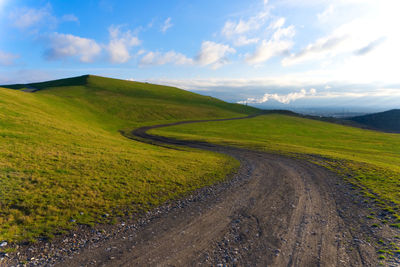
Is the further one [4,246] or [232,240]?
[232,240]

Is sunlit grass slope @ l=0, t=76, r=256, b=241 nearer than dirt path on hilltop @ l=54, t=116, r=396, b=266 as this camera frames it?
No

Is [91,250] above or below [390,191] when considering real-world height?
below

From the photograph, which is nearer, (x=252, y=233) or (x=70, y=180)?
(x=252, y=233)

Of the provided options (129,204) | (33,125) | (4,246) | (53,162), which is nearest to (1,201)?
(4,246)

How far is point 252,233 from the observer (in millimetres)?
11055

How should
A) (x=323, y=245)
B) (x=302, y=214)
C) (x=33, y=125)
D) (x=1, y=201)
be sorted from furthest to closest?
(x=33, y=125), (x=302, y=214), (x=1, y=201), (x=323, y=245)

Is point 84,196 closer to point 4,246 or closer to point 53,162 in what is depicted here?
point 4,246

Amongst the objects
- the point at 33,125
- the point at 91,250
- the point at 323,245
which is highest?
the point at 33,125

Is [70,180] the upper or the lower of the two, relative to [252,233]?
upper

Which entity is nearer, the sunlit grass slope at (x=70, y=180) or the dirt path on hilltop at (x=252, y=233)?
the dirt path on hilltop at (x=252, y=233)

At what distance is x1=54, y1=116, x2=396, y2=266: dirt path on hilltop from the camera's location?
8898 millimetres

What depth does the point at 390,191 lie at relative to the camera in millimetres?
17219

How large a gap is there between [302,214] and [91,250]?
44.0 ft

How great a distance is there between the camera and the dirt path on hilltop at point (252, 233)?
890 cm
